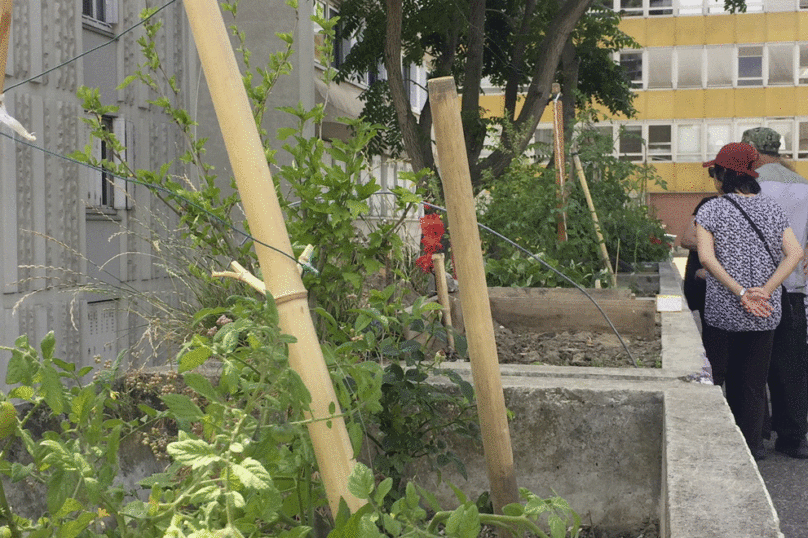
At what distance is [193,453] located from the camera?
1391 millimetres

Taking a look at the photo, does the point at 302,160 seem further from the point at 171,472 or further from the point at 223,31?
the point at 171,472

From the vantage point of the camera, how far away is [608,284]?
780 centimetres

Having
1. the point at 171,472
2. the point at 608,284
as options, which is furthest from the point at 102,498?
the point at 608,284

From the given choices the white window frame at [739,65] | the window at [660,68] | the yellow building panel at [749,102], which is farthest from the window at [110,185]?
the white window frame at [739,65]

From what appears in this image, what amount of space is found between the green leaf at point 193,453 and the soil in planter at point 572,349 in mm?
3351

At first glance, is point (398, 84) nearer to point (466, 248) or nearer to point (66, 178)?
point (66, 178)

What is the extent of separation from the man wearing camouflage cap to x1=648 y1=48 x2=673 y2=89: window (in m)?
38.3

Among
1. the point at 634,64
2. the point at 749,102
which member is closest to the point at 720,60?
the point at 749,102

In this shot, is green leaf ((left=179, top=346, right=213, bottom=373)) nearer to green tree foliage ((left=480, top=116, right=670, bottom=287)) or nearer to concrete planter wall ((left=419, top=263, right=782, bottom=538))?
concrete planter wall ((left=419, top=263, right=782, bottom=538))

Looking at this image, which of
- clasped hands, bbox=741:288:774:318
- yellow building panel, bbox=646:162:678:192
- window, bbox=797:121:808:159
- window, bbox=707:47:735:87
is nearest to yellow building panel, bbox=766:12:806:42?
window, bbox=707:47:735:87

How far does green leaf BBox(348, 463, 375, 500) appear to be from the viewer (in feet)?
4.74

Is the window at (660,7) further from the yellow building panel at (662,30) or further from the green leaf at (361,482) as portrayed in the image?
the green leaf at (361,482)

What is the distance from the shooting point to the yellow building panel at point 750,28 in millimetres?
41625

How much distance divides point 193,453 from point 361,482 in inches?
9.3
